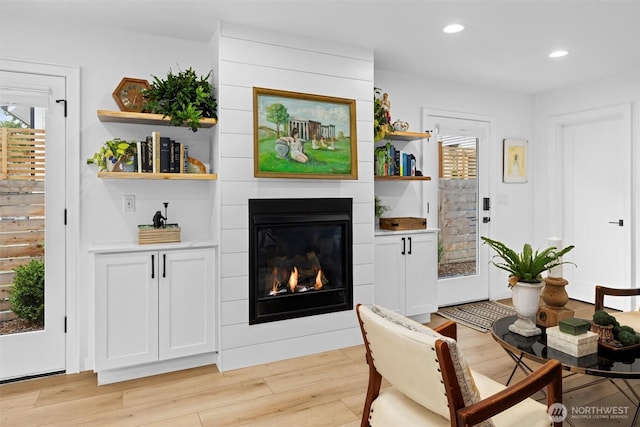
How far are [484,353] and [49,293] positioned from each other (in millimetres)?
3344

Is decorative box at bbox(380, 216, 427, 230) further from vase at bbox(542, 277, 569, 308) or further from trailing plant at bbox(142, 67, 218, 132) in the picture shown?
trailing plant at bbox(142, 67, 218, 132)

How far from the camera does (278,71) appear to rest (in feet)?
10.6

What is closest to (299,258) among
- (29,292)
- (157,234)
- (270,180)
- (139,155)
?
(270,180)

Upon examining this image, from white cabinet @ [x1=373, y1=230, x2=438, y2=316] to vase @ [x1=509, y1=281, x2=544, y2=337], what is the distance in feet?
5.28

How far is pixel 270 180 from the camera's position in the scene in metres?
3.22

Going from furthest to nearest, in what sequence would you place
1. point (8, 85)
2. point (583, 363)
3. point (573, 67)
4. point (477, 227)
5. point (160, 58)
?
1. point (477, 227)
2. point (573, 67)
3. point (160, 58)
4. point (8, 85)
5. point (583, 363)

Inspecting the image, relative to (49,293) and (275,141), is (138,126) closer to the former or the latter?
(275,141)

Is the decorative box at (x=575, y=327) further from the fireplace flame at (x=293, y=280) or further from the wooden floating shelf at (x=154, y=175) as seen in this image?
Answer: the wooden floating shelf at (x=154, y=175)

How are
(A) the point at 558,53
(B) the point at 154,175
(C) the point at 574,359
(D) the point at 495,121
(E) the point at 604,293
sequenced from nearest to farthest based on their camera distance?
1. (C) the point at 574,359
2. (E) the point at 604,293
3. (B) the point at 154,175
4. (A) the point at 558,53
5. (D) the point at 495,121

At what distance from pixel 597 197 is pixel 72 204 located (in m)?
5.33

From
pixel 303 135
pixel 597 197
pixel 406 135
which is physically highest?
pixel 406 135

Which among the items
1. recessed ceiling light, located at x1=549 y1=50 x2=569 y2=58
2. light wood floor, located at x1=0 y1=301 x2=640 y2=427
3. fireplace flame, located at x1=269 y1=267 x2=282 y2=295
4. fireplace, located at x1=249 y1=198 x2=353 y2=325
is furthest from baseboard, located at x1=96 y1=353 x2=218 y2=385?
recessed ceiling light, located at x1=549 y1=50 x2=569 y2=58

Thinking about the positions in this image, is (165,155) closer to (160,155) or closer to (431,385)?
(160,155)

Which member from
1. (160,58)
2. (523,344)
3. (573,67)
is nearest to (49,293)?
(160,58)
